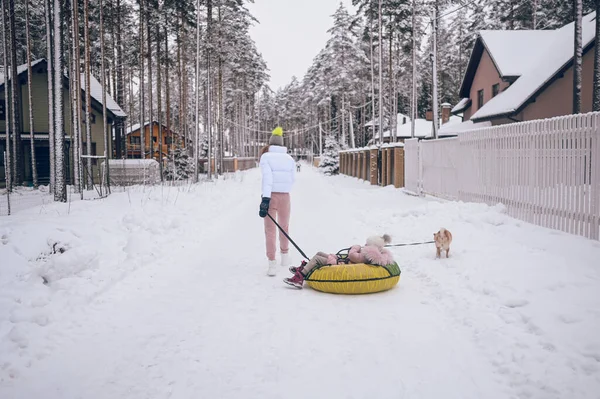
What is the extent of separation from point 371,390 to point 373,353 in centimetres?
63

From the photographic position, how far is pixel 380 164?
25.7m

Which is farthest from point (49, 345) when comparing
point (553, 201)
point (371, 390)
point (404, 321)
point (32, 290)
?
point (553, 201)

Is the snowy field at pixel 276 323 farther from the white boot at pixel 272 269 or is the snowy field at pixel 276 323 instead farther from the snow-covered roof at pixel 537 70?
the snow-covered roof at pixel 537 70

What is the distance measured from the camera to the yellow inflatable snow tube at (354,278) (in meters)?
5.33

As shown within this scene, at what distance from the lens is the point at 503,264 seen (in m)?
6.22

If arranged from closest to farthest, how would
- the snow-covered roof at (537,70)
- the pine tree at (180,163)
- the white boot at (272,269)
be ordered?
the white boot at (272,269) → the snow-covered roof at (537,70) → the pine tree at (180,163)

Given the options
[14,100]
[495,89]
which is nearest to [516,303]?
[14,100]

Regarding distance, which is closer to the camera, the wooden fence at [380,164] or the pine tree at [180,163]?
the wooden fence at [380,164]

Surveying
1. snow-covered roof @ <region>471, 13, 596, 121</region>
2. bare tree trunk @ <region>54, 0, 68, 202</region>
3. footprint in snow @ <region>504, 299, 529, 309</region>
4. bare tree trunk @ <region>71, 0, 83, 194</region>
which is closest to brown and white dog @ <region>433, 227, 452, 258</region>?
footprint in snow @ <region>504, 299, 529, 309</region>

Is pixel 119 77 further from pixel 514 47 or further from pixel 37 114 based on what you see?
pixel 514 47

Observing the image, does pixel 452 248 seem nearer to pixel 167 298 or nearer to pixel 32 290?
pixel 167 298

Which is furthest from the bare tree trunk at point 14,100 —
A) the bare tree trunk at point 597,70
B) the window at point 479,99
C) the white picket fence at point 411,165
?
the window at point 479,99

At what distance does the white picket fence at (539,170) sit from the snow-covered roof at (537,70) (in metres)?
11.5

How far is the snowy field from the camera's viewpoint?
3.25 metres
